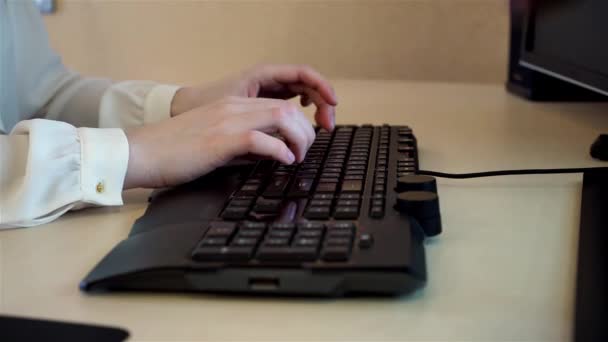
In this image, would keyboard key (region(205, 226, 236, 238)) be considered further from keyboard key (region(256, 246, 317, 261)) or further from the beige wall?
the beige wall

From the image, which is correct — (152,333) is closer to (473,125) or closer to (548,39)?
(473,125)

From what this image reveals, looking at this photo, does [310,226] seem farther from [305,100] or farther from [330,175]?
[305,100]

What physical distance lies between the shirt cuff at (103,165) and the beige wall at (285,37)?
881mm

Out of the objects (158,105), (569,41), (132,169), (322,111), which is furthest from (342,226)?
(569,41)

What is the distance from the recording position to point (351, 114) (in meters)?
1.19

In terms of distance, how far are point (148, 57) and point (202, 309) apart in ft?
3.92

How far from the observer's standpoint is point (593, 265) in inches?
20.4

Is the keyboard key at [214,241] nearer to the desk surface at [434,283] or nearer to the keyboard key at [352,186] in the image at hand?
the desk surface at [434,283]

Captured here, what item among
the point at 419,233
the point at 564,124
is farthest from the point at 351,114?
the point at 419,233

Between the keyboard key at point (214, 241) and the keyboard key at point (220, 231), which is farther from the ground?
the keyboard key at point (214, 241)

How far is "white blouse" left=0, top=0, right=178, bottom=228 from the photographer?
2.15 feet

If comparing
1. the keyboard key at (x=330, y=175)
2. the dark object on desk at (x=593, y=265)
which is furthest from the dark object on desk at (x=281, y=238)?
the dark object on desk at (x=593, y=265)

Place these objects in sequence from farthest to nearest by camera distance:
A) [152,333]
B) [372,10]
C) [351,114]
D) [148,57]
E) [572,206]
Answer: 1. [148,57]
2. [372,10]
3. [351,114]
4. [572,206]
5. [152,333]

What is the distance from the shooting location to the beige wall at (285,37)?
1.46 m
